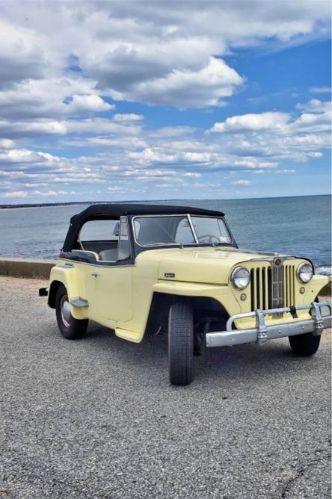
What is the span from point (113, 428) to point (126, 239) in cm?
250

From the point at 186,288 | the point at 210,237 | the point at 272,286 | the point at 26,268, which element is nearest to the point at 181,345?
the point at 186,288

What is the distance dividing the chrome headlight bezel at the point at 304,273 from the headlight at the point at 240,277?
75 cm

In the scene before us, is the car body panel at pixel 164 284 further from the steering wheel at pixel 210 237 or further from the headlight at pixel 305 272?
the steering wheel at pixel 210 237

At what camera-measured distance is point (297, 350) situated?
239 inches

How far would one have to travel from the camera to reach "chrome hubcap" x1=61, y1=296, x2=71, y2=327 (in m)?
7.09

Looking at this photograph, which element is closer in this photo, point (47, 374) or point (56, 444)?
point (56, 444)

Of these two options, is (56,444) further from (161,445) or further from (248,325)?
(248,325)

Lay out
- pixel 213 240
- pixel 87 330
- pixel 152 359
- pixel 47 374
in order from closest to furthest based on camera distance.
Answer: pixel 47 374 < pixel 152 359 < pixel 213 240 < pixel 87 330

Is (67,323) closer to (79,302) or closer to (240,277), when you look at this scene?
(79,302)

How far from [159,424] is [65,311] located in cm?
335

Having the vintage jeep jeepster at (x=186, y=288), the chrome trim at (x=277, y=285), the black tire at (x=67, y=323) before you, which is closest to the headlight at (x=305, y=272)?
the vintage jeep jeepster at (x=186, y=288)

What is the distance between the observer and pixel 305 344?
19.6ft

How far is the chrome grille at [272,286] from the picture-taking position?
5.17m

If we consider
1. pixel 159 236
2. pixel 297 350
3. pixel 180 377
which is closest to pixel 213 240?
pixel 159 236
